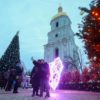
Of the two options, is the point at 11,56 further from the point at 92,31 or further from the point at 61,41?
the point at 61,41

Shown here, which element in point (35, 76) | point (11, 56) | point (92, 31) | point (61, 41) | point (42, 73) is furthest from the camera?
point (61, 41)

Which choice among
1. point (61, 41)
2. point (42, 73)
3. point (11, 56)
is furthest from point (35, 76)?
point (61, 41)

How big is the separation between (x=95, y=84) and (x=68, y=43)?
36385mm

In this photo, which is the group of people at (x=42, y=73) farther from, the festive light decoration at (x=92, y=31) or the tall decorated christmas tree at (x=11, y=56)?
the tall decorated christmas tree at (x=11, y=56)

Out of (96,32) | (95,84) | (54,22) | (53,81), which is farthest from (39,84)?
(54,22)

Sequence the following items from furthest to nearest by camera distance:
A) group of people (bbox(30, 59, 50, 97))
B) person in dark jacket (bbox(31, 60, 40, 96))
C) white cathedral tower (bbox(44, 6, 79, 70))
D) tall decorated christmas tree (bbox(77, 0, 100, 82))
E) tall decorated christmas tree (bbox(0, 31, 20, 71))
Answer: white cathedral tower (bbox(44, 6, 79, 70)), tall decorated christmas tree (bbox(0, 31, 20, 71)), tall decorated christmas tree (bbox(77, 0, 100, 82)), person in dark jacket (bbox(31, 60, 40, 96)), group of people (bbox(30, 59, 50, 97))

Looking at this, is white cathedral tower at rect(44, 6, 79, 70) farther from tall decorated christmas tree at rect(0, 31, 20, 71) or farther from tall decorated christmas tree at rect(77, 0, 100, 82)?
tall decorated christmas tree at rect(77, 0, 100, 82)

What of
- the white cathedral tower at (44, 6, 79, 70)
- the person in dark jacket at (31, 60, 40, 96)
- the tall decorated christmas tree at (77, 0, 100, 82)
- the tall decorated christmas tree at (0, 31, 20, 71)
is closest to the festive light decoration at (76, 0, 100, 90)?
the tall decorated christmas tree at (77, 0, 100, 82)

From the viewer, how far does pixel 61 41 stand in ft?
236

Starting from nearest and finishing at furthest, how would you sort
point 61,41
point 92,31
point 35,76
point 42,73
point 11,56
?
1. point 42,73
2. point 35,76
3. point 92,31
4. point 11,56
5. point 61,41

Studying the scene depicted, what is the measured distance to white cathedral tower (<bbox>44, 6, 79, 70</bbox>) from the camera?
232 ft

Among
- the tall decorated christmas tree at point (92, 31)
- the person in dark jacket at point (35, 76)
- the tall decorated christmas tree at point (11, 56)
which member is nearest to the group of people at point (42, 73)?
the person in dark jacket at point (35, 76)

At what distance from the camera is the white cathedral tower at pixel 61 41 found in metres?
70.8

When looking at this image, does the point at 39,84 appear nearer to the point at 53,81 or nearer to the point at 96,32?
the point at 96,32
